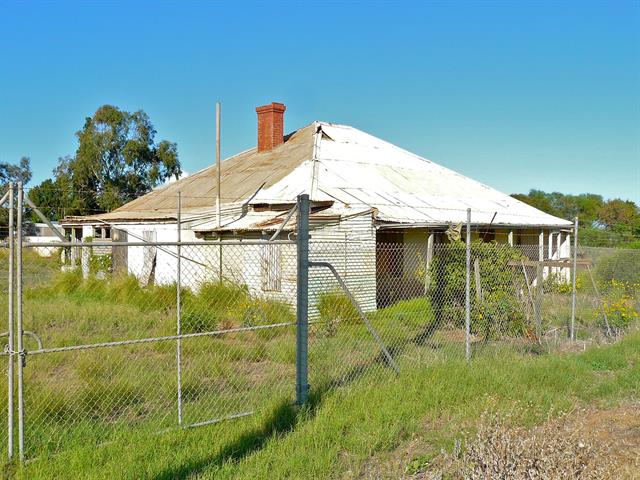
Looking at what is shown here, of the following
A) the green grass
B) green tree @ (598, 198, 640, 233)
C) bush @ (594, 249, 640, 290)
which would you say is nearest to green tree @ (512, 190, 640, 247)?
green tree @ (598, 198, 640, 233)

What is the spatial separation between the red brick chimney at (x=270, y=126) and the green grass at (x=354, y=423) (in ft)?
50.9

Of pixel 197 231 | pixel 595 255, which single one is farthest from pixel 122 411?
pixel 595 255

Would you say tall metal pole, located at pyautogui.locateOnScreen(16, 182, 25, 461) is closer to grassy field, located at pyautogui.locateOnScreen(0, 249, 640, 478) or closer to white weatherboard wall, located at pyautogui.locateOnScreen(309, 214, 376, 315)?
grassy field, located at pyautogui.locateOnScreen(0, 249, 640, 478)

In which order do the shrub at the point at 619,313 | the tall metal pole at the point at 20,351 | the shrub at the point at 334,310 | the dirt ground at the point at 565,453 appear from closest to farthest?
the dirt ground at the point at 565,453
the tall metal pole at the point at 20,351
the shrub at the point at 334,310
the shrub at the point at 619,313

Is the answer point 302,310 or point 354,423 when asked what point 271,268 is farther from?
point 354,423

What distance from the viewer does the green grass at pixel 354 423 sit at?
4.82m

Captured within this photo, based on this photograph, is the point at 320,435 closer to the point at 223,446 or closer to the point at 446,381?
the point at 223,446

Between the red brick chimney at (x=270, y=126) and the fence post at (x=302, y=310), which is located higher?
the red brick chimney at (x=270, y=126)

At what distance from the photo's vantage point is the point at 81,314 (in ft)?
34.7

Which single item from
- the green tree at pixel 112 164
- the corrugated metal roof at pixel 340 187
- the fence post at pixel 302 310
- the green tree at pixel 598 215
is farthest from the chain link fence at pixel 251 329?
the green tree at pixel 112 164

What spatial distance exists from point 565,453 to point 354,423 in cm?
225

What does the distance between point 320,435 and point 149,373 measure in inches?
125

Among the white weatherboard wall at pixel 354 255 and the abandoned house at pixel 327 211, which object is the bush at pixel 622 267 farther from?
the white weatherboard wall at pixel 354 255

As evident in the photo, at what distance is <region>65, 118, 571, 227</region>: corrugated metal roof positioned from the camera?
1603 centimetres
